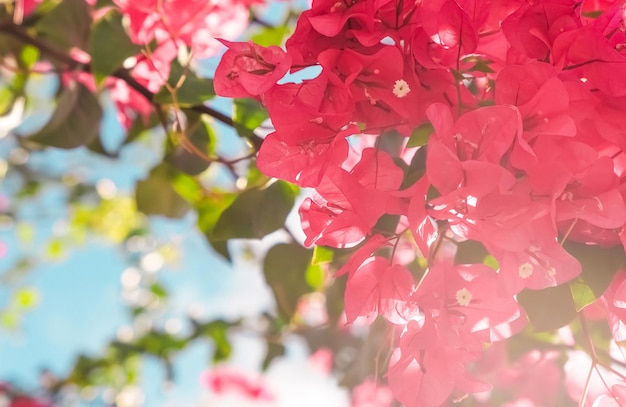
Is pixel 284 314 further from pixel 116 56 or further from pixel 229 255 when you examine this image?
pixel 116 56

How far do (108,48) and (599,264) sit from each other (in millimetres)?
410

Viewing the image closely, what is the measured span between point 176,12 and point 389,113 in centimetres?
27

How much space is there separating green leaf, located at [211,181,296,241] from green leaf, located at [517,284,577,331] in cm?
20

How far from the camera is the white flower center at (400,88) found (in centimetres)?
34

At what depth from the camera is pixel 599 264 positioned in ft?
1.21

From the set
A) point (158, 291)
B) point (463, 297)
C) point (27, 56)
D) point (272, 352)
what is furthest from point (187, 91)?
point (158, 291)

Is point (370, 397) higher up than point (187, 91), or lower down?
lower down

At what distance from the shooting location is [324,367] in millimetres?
1458

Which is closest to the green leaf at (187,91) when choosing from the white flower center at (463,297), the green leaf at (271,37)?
the green leaf at (271,37)

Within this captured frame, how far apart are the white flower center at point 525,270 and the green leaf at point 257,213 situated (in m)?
0.21

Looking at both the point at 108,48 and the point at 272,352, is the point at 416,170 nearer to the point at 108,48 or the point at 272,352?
the point at 108,48

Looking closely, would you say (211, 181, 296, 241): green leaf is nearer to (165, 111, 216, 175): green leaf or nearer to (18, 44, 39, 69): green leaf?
(165, 111, 216, 175): green leaf

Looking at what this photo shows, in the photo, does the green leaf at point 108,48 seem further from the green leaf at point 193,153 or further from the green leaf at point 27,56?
the green leaf at point 27,56

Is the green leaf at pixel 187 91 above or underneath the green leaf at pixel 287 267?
above
